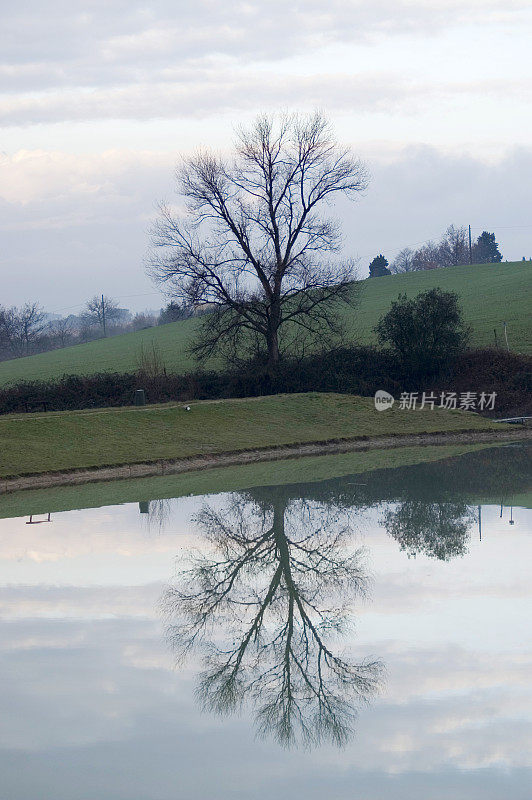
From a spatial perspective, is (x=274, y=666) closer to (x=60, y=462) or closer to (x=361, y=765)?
(x=361, y=765)

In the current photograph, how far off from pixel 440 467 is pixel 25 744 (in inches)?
736

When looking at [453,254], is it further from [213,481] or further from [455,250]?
[213,481]

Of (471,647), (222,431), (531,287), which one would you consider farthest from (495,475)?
(531,287)

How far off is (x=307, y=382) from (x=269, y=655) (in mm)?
32573

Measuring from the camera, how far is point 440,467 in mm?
25000

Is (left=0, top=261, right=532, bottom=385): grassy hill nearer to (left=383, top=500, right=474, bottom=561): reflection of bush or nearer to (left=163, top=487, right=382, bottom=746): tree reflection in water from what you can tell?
(left=383, top=500, right=474, bottom=561): reflection of bush

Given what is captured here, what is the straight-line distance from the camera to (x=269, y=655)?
9.72 meters

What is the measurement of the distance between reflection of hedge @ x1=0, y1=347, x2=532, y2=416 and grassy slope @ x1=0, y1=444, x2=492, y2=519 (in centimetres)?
1194

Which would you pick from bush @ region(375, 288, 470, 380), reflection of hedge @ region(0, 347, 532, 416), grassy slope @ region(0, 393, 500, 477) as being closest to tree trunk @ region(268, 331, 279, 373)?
reflection of hedge @ region(0, 347, 532, 416)

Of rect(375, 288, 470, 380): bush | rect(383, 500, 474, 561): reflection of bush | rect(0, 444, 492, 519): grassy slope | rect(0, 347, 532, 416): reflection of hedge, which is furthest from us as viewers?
rect(375, 288, 470, 380): bush

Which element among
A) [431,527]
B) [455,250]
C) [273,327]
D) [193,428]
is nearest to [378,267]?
[455,250]

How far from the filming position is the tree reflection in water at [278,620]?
325 inches

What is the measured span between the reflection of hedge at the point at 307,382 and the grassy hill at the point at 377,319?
5.49 metres

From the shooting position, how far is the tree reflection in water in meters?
8.27
